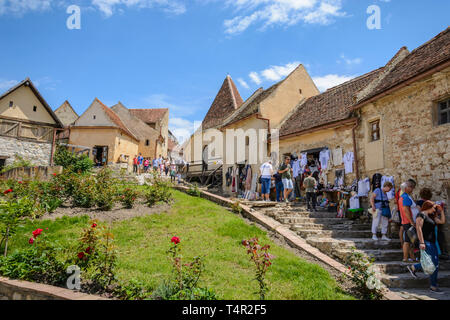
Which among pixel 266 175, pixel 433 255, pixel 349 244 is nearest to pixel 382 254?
pixel 349 244

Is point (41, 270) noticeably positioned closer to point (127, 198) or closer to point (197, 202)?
point (127, 198)

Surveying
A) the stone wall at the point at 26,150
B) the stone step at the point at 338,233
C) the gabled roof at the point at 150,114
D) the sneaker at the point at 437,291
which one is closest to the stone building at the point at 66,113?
the gabled roof at the point at 150,114

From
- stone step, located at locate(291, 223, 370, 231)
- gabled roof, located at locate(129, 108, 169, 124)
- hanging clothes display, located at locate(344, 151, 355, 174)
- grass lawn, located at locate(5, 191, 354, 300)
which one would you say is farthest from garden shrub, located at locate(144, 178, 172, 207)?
gabled roof, located at locate(129, 108, 169, 124)

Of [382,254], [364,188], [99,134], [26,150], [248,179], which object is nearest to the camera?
[382,254]

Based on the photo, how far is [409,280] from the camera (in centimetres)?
604

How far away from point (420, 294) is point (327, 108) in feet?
33.5

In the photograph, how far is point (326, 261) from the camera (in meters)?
6.54

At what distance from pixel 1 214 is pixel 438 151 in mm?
10363

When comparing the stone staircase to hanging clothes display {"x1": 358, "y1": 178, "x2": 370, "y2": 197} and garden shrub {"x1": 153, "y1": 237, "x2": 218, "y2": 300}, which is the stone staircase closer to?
hanging clothes display {"x1": 358, "y1": 178, "x2": 370, "y2": 197}

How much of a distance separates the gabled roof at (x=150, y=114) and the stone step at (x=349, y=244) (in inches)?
1388

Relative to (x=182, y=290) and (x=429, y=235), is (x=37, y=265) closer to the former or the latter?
(x=182, y=290)

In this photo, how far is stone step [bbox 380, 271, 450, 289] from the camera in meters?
5.95

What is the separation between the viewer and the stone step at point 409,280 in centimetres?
595

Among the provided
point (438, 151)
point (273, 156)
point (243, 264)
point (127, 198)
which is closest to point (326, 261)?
point (243, 264)
